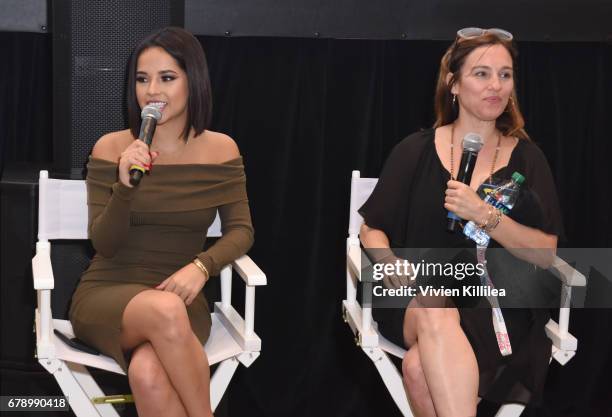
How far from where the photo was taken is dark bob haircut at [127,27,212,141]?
118 inches

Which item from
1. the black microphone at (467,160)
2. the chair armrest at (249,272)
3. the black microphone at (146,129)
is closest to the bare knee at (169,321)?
the chair armrest at (249,272)

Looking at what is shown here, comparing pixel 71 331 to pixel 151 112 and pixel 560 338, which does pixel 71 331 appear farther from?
pixel 560 338

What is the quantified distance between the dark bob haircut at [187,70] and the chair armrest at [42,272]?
0.47 m

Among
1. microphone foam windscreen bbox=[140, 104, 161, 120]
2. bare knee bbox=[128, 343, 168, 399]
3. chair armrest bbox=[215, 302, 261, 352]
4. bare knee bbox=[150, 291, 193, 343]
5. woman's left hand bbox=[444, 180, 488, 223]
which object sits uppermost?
microphone foam windscreen bbox=[140, 104, 161, 120]

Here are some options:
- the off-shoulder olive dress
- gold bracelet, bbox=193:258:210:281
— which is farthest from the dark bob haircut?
gold bracelet, bbox=193:258:210:281

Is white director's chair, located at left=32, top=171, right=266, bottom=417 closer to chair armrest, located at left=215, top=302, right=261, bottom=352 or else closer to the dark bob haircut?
chair armrest, located at left=215, top=302, right=261, bottom=352

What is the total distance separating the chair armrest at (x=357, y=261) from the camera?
10.0 ft

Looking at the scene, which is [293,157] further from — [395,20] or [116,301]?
[116,301]

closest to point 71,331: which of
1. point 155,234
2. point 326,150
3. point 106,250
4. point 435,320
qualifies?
point 106,250

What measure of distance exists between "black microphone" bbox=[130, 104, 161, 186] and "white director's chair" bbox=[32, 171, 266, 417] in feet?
1.33

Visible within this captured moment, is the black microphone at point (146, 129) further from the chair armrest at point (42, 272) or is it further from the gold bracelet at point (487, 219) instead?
the gold bracelet at point (487, 219)

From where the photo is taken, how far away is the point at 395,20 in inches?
144

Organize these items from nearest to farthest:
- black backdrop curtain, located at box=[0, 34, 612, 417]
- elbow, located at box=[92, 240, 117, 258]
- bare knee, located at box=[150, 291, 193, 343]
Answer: bare knee, located at box=[150, 291, 193, 343], elbow, located at box=[92, 240, 117, 258], black backdrop curtain, located at box=[0, 34, 612, 417]

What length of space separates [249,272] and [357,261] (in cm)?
37
